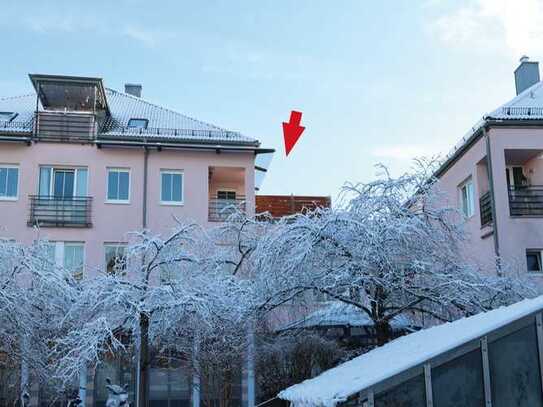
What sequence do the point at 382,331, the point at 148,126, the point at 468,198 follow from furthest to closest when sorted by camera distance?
1. the point at 148,126
2. the point at 468,198
3. the point at 382,331

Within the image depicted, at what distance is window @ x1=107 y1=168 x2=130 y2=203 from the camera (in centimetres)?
2497

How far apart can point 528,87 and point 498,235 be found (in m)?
8.16

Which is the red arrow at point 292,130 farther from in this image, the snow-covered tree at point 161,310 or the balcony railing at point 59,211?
the balcony railing at point 59,211

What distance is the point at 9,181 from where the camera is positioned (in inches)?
963

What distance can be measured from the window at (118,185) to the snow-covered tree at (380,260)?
10.0 meters

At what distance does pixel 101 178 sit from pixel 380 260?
1321 cm

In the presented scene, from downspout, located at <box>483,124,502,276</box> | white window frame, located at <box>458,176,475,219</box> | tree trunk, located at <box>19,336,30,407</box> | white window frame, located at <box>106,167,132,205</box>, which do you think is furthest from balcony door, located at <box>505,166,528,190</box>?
tree trunk, located at <box>19,336,30,407</box>

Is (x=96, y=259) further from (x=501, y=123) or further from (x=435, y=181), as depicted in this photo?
(x=501, y=123)

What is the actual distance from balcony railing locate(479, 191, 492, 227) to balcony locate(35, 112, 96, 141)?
44.8 feet

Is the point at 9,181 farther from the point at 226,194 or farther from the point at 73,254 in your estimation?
the point at 226,194

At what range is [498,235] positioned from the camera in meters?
22.4

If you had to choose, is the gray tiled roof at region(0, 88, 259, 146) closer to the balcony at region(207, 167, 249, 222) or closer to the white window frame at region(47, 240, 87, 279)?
the balcony at region(207, 167, 249, 222)

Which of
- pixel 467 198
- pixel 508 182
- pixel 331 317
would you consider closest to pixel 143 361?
pixel 331 317

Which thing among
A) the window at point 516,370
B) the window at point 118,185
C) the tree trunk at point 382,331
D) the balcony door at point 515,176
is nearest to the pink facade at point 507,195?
the balcony door at point 515,176
